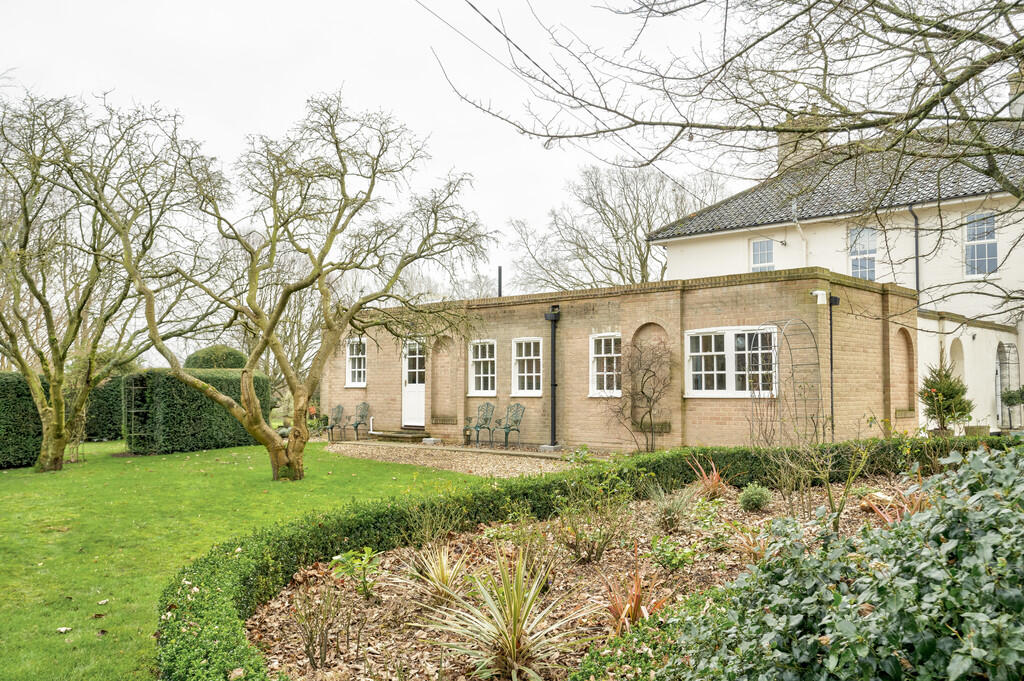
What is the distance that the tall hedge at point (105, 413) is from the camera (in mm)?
18797

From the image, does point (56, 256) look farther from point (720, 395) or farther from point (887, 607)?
point (887, 607)

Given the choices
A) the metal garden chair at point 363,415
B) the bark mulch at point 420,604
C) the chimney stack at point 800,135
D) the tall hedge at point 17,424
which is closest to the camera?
the bark mulch at point 420,604

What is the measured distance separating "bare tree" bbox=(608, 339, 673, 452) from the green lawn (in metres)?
4.92

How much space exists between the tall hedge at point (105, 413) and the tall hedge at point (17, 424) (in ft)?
11.9

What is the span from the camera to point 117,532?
27.4 ft

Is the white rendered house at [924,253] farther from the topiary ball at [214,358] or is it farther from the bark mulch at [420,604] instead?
the topiary ball at [214,358]

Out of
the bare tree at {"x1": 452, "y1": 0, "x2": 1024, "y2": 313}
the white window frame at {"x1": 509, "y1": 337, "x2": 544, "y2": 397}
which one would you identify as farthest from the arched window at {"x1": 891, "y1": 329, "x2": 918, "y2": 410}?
the bare tree at {"x1": 452, "y1": 0, "x2": 1024, "y2": 313}

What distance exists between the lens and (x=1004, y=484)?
266 cm

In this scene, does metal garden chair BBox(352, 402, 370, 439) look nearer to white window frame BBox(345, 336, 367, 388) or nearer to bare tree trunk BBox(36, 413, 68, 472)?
white window frame BBox(345, 336, 367, 388)

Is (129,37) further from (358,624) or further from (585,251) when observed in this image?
(585,251)

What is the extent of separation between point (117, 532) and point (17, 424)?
874 centimetres

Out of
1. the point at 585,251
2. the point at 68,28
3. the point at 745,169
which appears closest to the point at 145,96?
the point at 68,28

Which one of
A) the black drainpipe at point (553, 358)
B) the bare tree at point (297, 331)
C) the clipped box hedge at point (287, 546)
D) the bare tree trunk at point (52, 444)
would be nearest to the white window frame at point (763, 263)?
the black drainpipe at point (553, 358)

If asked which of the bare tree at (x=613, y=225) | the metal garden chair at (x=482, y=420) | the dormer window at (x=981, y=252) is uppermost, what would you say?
the bare tree at (x=613, y=225)
